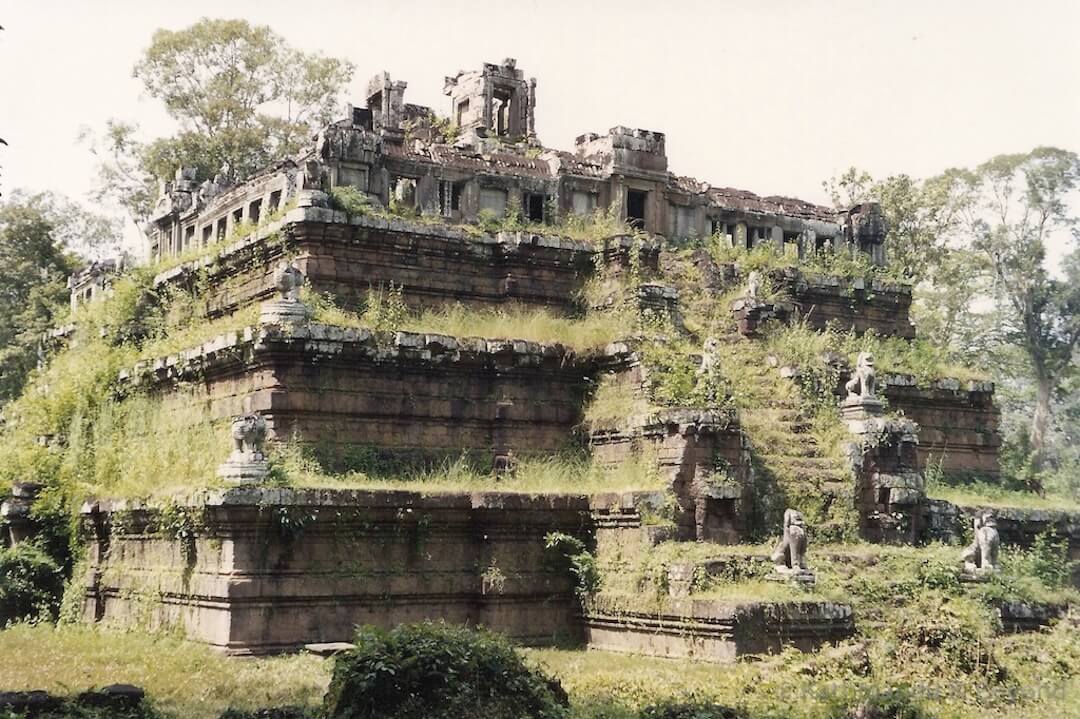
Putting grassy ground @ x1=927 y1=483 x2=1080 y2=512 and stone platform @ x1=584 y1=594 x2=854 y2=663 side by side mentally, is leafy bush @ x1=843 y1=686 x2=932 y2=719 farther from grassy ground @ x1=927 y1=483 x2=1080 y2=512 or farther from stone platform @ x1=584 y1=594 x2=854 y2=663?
grassy ground @ x1=927 y1=483 x2=1080 y2=512

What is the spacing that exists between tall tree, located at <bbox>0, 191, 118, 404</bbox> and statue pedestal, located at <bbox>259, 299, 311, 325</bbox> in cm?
2112

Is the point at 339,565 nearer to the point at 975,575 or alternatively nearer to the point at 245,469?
the point at 245,469

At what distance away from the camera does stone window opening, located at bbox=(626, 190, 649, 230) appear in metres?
28.3

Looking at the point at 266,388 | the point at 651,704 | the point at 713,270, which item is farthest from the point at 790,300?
the point at 651,704

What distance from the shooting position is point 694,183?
30109 mm

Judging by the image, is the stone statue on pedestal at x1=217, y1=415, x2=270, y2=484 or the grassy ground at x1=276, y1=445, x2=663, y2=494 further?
the grassy ground at x1=276, y1=445, x2=663, y2=494

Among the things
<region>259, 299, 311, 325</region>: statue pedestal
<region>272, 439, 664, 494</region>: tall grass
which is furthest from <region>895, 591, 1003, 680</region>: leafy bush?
<region>259, 299, 311, 325</region>: statue pedestal

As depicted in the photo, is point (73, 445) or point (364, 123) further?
point (364, 123)

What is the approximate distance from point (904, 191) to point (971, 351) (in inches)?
420

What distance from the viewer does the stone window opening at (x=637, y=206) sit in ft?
92.8

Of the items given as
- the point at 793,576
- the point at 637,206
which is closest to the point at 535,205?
the point at 637,206

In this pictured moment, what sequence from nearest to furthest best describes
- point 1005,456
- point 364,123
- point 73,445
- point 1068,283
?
point 73,445 → point 364,123 → point 1005,456 → point 1068,283

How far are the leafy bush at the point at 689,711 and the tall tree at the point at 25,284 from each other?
30048 millimetres

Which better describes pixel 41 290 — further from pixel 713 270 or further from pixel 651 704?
pixel 651 704
